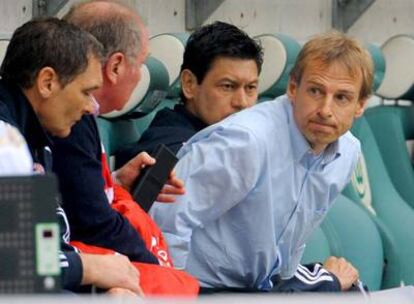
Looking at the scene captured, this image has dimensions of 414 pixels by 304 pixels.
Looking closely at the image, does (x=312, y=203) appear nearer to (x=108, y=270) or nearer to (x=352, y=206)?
(x=108, y=270)

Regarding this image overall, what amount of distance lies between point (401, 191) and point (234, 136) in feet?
9.62

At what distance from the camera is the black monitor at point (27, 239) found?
9.57 ft

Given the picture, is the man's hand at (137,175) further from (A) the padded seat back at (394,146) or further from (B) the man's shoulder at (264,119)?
(A) the padded seat back at (394,146)

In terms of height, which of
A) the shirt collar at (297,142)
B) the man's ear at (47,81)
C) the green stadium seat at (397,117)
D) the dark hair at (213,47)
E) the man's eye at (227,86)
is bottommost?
the green stadium seat at (397,117)

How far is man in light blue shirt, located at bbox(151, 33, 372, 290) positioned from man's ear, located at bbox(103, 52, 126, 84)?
32 cm

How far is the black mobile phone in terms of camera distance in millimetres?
4422

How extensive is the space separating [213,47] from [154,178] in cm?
74

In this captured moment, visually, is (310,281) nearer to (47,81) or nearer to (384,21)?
(47,81)

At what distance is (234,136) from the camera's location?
4512 millimetres

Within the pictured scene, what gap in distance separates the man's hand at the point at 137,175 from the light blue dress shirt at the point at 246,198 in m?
0.08

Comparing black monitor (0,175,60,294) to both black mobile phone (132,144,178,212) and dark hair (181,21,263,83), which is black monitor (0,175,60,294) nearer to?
black mobile phone (132,144,178,212)

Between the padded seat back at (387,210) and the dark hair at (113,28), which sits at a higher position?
the dark hair at (113,28)

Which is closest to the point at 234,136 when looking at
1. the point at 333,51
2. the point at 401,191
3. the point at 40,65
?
the point at 333,51

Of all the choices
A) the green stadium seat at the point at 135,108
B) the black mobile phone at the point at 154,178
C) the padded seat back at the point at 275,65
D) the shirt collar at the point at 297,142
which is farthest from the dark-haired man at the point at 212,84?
the padded seat back at the point at 275,65
